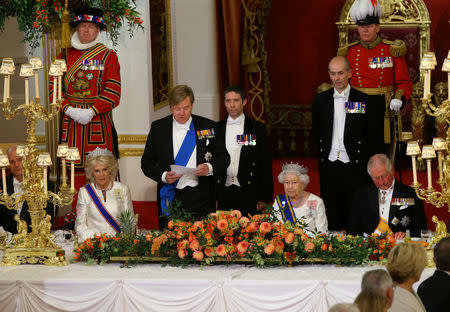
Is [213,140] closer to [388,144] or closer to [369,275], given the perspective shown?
[388,144]

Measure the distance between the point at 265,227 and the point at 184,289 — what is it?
1.90ft

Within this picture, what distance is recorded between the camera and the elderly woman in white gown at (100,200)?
5363 millimetres

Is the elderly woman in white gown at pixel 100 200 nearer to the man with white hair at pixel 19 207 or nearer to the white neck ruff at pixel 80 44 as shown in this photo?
the man with white hair at pixel 19 207

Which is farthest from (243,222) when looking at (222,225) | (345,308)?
(345,308)

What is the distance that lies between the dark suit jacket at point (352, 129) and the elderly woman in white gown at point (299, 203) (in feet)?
3.12

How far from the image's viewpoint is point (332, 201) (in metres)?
6.48

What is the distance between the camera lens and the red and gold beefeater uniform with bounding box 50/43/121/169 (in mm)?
6430

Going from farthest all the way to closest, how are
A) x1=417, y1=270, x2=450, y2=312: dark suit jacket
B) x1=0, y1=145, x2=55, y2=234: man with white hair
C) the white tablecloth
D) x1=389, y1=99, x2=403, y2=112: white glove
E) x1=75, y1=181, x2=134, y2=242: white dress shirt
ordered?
x1=389, y1=99, x2=403, y2=112: white glove < x1=0, y1=145, x2=55, y2=234: man with white hair < x1=75, y1=181, x2=134, y2=242: white dress shirt < the white tablecloth < x1=417, y1=270, x2=450, y2=312: dark suit jacket

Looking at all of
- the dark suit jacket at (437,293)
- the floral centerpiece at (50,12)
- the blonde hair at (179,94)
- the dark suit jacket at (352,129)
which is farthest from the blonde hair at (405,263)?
the floral centerpiece at (50,12)

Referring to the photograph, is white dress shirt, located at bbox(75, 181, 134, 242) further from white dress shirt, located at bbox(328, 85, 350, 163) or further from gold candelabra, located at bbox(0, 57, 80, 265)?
white dress shirt, located at bbox(328, 85, 350, 163)

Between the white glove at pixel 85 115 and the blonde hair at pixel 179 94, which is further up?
the blonde hair at pixel 179 94

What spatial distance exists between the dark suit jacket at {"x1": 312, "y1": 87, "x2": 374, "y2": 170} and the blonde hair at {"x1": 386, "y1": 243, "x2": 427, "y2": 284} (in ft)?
9.21

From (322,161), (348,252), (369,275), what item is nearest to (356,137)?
(322,161)

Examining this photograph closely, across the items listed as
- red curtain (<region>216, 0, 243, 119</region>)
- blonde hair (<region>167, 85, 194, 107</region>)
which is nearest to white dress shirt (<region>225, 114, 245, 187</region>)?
blonde hair (<region>167, 85, 194, 107</region>)
